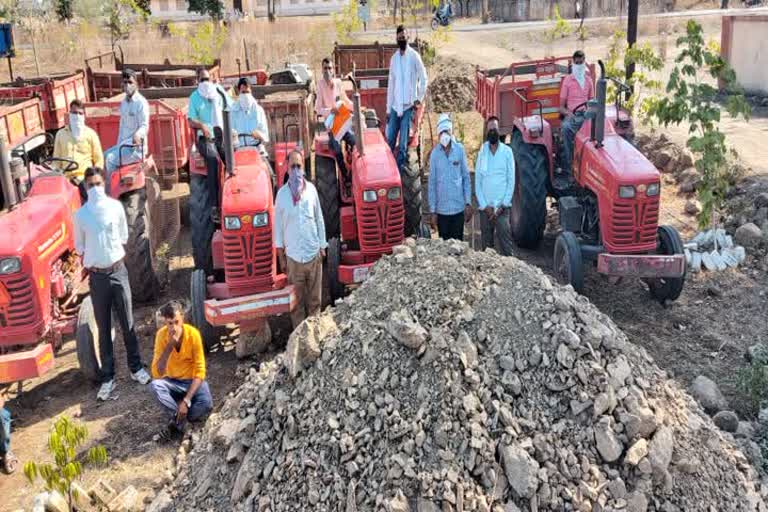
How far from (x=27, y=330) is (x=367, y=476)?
3408mm

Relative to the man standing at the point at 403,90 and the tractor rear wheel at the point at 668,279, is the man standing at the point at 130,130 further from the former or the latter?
the tractor rear wheel at the point at 668,279

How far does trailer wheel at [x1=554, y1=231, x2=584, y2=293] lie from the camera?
736 cm

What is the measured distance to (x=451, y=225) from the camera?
7945 mm

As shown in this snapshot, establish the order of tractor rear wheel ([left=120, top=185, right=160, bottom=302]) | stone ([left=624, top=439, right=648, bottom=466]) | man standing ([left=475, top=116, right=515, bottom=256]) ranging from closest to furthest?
1. stone ([left=624, top=439, right=648, bottom=466])
2. man standing ([left=475, top=116, right=515, bottom=256])
3. tractor rear wheel ([left=120, top=185, right=160, bottom=302])

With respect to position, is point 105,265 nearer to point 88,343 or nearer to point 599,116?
point 88,343

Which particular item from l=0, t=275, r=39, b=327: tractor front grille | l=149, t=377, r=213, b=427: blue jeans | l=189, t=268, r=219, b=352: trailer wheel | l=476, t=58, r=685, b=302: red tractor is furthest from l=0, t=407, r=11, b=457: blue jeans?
l=476, t=58, r=685, b=302: red tractor

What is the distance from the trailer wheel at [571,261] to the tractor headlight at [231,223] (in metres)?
2.95

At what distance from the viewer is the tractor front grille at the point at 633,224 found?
7188mm

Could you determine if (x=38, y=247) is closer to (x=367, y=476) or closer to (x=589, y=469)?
(x=367, y=476)

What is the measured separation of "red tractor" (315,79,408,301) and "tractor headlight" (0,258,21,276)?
259cm

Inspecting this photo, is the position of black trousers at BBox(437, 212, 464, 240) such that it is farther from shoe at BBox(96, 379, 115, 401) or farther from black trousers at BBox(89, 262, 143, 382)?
shoe at BBox(96, 379, 115, 401)

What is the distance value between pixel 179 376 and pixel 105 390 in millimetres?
950

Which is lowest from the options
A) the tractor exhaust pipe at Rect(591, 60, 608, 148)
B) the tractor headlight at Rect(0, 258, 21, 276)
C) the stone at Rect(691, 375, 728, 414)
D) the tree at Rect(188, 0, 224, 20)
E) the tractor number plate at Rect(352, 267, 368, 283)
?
the stone at Rect(691, 375, 728, 414)

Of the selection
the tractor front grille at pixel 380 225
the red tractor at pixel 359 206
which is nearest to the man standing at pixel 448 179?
the red tractor at pixel 359 206
